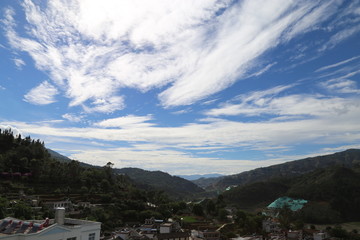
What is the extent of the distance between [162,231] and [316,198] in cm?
7988

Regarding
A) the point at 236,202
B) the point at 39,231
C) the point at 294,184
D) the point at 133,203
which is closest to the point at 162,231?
the point at 133,203

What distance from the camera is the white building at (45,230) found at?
1878 centimetres

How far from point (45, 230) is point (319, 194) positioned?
115645 millimetres

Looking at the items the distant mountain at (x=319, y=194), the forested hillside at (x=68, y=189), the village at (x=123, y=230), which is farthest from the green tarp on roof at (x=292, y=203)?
the forested hillside at (x=68, y=189)

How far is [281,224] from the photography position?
72750mm

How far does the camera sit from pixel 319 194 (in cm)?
11381

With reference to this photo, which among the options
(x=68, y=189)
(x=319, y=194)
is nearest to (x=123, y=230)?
(x=68, y=189)

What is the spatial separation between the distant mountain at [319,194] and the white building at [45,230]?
87.5m

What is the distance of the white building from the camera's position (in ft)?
61.6

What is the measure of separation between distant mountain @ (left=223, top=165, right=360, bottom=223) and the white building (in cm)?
8754

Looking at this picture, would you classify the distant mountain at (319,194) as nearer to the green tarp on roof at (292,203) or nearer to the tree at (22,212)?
the green tarp on roof at (292,203)

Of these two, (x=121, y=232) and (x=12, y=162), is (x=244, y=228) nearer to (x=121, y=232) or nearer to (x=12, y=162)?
(x=121, y=232)

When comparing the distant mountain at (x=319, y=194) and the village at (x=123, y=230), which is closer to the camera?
the village at (x=123, y=230)

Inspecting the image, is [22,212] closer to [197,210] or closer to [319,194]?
[197,210]
